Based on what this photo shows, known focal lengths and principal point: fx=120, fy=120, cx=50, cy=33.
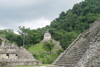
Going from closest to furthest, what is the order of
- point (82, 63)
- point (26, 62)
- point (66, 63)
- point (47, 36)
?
point (82, 63) → point (66, 63) → point (26, 62) → point (47, 36)

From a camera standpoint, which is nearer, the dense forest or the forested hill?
the dense forest

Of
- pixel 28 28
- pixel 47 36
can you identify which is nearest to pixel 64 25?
pixel 47 36

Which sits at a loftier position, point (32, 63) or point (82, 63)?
point (82, 63)

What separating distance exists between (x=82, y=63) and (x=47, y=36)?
62227 millimetres

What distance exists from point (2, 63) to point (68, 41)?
3800cm

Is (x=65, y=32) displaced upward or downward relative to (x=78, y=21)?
downward

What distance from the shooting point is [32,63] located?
13812 millimetres

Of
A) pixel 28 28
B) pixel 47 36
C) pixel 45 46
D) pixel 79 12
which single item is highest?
pixel 79 12

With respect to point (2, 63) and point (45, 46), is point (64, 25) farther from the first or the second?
point (2, 63)

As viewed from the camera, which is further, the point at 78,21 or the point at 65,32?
the point at 78,21

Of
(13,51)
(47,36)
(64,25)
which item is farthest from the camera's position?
(64,25)

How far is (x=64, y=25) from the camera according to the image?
279ft

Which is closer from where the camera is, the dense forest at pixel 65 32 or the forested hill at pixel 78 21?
the dense forest at pixel 65 32

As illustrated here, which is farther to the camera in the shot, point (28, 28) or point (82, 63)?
point (28, 28)
